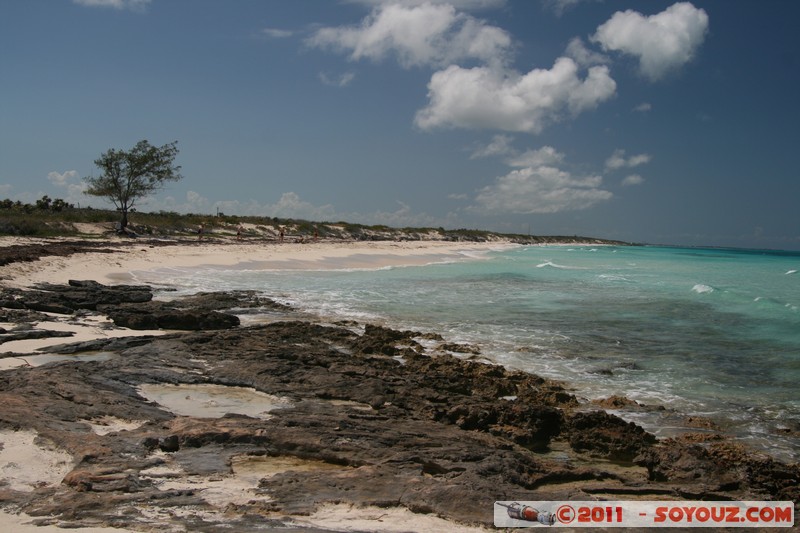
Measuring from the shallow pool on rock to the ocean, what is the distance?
516cm

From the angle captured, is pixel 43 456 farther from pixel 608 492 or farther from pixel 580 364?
pixel 580 364

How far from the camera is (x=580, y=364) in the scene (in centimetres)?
1091

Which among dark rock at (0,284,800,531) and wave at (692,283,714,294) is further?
wave at (692,283,714,294)

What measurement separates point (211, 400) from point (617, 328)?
1215 cm

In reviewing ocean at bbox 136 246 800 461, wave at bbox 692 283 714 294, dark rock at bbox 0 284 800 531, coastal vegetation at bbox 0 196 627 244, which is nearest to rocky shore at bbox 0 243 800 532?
dark rock at bbox 0 284 800 531

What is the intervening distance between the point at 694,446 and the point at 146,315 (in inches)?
429

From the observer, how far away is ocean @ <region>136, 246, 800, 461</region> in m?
8.53

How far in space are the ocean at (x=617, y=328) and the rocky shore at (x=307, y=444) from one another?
122cm

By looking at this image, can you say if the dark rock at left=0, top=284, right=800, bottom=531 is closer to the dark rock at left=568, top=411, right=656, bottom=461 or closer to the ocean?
the dark rock at left=568, top=411, right=656, bottom=461

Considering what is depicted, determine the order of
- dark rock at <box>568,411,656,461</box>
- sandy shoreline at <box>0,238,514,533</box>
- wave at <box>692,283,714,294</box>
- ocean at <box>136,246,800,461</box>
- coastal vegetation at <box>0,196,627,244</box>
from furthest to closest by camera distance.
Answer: coastal vegetation at <box>0,196,627,244</box> → wave at <box>692,283,714,294</box> → ocean at <box>136,246,800,461</box> → dark rock at <box>568,411,656,461</box> → sandy shoreline at <box>0,238,514,533</box>

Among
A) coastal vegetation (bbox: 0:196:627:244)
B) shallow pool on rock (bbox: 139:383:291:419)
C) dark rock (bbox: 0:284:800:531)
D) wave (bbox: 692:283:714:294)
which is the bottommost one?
shallow pool on rock (bbox: 139:383:291:419)

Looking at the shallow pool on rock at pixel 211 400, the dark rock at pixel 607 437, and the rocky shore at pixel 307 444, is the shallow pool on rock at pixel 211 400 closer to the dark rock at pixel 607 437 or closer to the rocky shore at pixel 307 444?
the rocky shore at pixel 307 444

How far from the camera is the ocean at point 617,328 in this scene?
8531 millimetres

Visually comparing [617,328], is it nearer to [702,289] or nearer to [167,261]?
[702,289]
